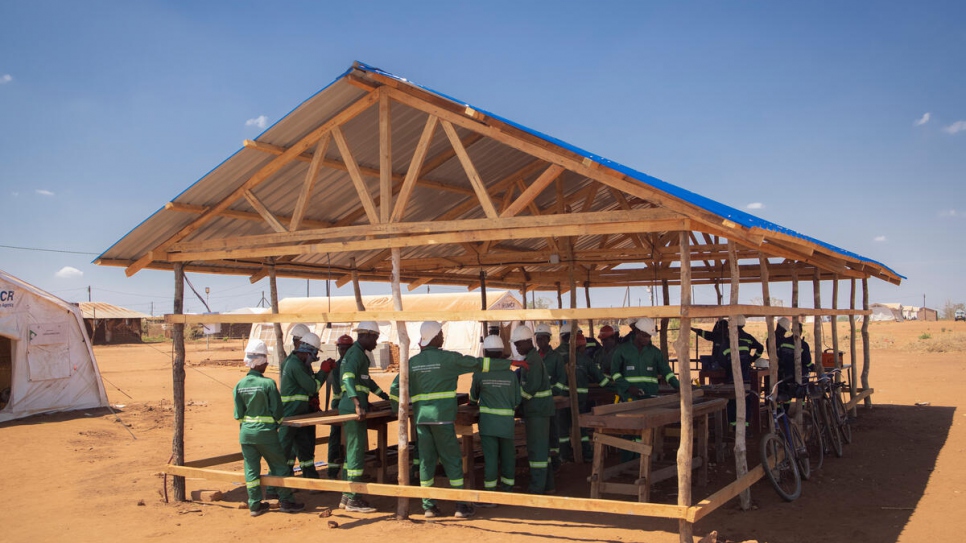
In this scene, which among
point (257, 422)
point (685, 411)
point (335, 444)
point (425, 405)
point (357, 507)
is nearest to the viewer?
point (685, 411)

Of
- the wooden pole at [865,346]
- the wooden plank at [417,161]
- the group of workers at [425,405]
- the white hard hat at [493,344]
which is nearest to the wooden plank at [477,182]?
the wooden plank at [417,161]

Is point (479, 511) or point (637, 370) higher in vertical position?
point (637, 370)

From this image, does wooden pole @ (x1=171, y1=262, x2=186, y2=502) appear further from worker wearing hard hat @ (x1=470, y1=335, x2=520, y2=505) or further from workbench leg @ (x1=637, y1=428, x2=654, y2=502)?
workbench leg @ (x1=637, y1=428, x2=654, y2=502)

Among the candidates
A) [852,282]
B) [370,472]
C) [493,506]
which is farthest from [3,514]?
[852,282]

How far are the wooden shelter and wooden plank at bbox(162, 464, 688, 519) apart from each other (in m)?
0.02

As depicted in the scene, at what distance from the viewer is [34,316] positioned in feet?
55.9

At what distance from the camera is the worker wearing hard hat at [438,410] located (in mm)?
7809

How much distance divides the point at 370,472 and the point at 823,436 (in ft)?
21.3

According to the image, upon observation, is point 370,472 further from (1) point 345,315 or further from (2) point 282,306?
(2) point 282,306

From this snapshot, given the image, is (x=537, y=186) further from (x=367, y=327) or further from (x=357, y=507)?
(x=357, y=507)

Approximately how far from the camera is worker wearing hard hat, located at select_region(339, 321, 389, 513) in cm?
820

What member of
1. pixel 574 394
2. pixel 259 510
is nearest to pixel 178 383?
pixel 259 510

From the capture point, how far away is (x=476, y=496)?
713 centimetres

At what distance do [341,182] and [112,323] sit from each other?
150 ft
